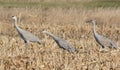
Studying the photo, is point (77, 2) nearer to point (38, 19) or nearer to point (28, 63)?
point (38, 19)

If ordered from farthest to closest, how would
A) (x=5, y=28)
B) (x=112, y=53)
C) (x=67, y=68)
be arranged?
(x=5, y=28) < (x=112, y=53) < (x=67, y=68)

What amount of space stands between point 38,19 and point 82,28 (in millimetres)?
4409

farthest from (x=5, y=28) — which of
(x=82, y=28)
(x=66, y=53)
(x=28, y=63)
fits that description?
(x=28, y=63)

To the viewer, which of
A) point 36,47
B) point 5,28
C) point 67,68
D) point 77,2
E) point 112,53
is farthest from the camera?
point 77,2

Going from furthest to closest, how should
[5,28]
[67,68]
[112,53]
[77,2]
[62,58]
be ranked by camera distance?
[77,2]
[5,28]
[112,53]
[62,58]
[67,68]

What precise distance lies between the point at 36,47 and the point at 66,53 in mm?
1511

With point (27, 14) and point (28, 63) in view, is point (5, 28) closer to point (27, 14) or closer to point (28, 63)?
point (27, 14)

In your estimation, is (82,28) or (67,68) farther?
(82,28)

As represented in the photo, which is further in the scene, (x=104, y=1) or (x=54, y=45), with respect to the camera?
(x=104, y=1)

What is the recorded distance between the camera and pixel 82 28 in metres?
18.7

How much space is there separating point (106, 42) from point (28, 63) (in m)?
3.81

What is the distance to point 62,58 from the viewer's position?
32.9 ft

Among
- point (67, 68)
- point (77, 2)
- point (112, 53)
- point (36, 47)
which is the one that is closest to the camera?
point (67, 68)

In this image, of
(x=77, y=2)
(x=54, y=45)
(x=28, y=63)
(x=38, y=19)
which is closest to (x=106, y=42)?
(x=54, y=45)
